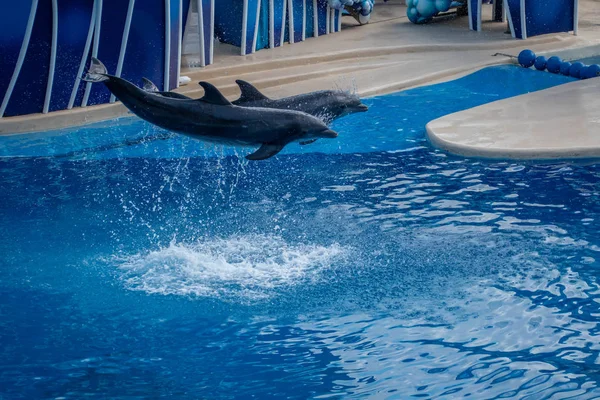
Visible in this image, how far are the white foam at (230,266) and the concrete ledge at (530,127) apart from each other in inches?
94.6

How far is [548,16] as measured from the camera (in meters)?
12.9

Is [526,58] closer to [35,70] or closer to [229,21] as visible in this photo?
[229,21]

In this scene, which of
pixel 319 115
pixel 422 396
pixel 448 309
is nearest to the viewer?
pixel 422 396

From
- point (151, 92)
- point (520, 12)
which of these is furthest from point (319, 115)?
point (520, 12)

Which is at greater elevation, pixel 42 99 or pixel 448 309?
pixel 42 99

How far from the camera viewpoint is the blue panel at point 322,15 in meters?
13.2

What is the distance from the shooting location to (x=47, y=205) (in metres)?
7.50

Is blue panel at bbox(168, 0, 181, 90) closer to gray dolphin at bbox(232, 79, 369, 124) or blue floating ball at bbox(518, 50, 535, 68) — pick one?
gray dolphin at bbox(232, 79, 369, 124)

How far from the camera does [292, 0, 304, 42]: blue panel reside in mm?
12704

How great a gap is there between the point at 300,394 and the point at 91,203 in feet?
11.4

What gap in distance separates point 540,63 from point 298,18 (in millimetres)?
3420

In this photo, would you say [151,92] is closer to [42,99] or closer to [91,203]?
[91,203]

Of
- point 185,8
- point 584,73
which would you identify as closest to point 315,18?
point 185,8

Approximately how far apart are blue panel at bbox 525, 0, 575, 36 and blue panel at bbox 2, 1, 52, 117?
6.76m
